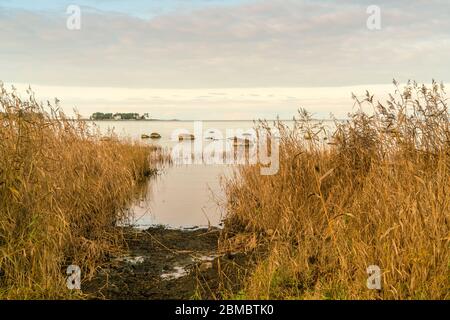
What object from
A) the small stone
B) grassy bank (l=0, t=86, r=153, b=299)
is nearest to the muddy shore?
the small stone

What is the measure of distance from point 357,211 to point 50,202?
3502 millimetres

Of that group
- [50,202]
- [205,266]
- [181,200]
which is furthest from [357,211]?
[181,200]

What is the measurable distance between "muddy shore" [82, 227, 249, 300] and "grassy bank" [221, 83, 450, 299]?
37cm

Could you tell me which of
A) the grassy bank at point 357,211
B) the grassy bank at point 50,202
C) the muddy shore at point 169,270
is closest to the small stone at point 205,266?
the muddy shore at point 169,270

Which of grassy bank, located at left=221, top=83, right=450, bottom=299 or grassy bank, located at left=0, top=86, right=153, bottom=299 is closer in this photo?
grassy bank, located at left=221, top=83, right=450, bottom=299

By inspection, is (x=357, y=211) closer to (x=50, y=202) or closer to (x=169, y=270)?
(x=169, y=270)

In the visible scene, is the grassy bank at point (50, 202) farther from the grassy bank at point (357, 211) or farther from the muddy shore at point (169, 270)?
the grassy bank at point (357, 211)

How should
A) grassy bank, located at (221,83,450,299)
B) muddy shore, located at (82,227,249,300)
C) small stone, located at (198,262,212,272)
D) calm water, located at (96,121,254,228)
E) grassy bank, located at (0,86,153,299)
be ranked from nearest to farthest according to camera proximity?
1. grassy bank, located at (221,83,450,299)
2. grassy bank, located at (0,86,153,299)
3. muddy shore, located at (82,227,249,300)
4. small stone, located at (198,262,212,272)
5. calm water, located at (96,121,254,228)

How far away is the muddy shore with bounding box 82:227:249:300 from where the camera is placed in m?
5.80

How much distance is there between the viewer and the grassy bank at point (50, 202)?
16.9 feet

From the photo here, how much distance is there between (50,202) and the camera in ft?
19.3

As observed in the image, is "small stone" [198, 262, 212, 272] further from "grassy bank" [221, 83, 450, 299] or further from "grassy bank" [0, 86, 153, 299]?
"grassy bank" [0, 86, 153, 299]

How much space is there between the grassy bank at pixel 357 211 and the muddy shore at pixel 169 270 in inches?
14.4
